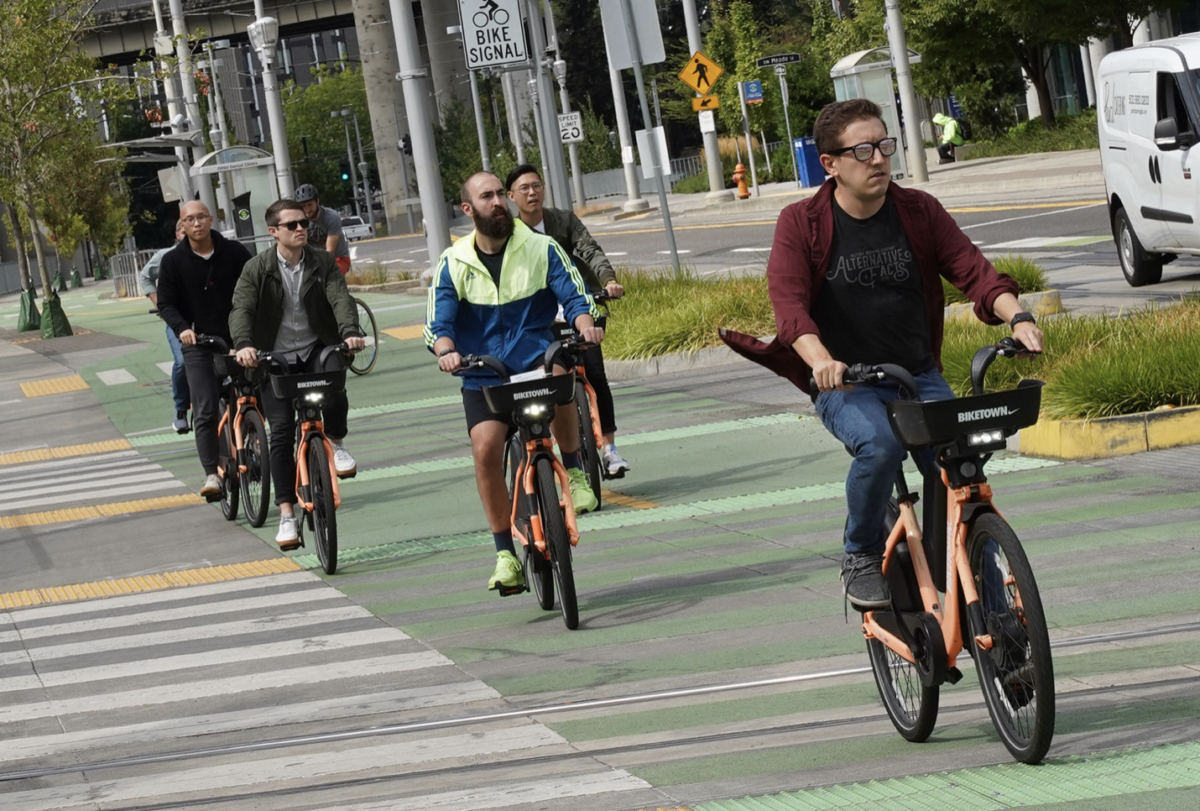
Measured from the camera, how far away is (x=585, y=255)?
11211 mm

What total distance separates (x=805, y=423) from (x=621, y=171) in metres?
63.3

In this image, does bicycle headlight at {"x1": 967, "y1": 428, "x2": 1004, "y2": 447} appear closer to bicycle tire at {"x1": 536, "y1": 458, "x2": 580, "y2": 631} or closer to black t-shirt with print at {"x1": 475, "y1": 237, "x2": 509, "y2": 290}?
bicycle tire at {"x1": 536, "y1": 458, "x2": 580, "y2": 631}

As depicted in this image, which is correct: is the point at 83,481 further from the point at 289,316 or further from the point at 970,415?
the point at 970,415

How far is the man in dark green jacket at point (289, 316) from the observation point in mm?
10156

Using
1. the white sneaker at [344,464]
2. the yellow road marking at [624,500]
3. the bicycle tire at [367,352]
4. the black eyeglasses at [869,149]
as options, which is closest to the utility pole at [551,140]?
the bicycle tire at [367,352]

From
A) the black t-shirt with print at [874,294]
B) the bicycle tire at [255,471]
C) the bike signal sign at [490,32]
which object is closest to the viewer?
the black t-shirt with print at [874,294]

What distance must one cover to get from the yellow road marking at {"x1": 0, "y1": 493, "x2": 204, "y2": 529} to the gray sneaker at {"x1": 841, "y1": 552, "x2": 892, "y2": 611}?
849 cm

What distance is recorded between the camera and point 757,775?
5105mm

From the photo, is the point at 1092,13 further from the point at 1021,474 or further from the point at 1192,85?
the point at 1021,474

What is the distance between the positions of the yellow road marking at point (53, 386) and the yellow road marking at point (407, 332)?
3.97 metres

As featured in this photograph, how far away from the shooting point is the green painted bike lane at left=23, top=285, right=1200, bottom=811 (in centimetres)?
520

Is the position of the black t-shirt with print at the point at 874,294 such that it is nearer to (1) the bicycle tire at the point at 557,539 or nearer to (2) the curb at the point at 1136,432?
(1) the bicycle tire at the point at 557,539

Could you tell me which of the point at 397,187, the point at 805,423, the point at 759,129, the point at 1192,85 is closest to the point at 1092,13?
the point at 759,129

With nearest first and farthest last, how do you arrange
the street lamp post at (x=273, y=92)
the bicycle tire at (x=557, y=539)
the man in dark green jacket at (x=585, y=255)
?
the bicycle tire at (x=557, y=539)
the man in dark green jacket at (x=585, y=255)
the street lamp post at (x=273, y=92)
